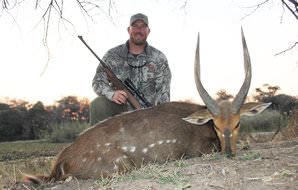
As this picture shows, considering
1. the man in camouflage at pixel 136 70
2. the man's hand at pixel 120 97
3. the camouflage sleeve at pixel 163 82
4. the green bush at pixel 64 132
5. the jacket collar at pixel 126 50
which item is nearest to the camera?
the man's hand at pixel 120 97

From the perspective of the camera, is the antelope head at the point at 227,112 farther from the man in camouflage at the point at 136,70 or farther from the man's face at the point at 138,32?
the man's face at the point at 138,32

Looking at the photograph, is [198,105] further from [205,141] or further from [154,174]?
[154,174]

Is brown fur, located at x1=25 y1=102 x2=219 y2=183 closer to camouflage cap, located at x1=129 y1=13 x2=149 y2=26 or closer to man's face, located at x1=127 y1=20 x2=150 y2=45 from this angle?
man's face, located at x1=127 y1=20 x2=150 y2=45

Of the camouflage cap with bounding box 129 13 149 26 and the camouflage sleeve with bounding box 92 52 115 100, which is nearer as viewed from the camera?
the camouflage sleeve with bounding box 92 52 115 100

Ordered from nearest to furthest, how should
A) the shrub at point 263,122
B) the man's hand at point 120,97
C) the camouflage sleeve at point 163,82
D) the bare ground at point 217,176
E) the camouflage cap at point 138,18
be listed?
1. the bare ground at point 217,176
2. the man's hand at point 120,97
3. the camouflage sleeve at point 163,82
4. the camouflage cap at point 138,18
5. the shrub at point 263,122

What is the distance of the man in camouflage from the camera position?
26.2 ft

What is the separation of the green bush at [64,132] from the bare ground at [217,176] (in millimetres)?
12334

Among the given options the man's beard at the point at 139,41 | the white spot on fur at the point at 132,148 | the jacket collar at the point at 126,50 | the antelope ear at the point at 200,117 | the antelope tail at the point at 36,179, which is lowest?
the antelope tail at the point at 36,179

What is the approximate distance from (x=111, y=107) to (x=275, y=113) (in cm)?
968

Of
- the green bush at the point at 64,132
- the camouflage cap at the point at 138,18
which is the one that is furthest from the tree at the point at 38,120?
the camouflage cap at the point at 138,18

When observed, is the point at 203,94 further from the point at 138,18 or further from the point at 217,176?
the point at 138,18

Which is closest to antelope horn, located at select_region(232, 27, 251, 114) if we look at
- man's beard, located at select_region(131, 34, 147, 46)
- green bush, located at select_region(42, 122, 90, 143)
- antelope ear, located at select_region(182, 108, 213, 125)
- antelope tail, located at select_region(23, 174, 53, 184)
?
antelope ear, located at select_region(182, 108, 213, 125)

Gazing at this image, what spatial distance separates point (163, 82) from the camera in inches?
332

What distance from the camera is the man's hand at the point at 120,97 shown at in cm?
741
